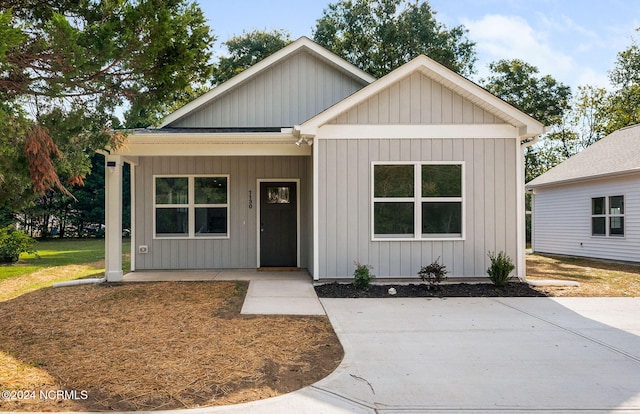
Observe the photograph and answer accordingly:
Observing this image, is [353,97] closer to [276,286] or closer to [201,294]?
[276,286]

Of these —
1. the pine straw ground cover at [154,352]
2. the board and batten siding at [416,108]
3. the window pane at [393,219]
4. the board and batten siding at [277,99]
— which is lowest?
the pine straw ground cover at [154,352]

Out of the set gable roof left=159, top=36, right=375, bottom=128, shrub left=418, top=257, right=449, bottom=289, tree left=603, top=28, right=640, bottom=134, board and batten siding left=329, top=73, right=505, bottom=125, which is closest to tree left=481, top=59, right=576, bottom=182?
tree left=603, top=28, right=640, bottom=134

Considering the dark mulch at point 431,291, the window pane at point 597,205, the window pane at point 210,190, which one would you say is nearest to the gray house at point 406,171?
the dark mulch at point 431,291

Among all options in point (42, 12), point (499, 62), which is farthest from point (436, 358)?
point (499, 62)

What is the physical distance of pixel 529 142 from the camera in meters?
8.55

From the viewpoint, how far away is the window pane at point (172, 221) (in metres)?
9.93

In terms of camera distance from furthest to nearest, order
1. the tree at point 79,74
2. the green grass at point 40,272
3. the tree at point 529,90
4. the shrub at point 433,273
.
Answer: the tree at point 529,90, the green grass at point 40,272, the shrub at point 433,273, the tree at point 79,74

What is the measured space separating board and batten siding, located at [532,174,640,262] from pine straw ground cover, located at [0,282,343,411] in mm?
10928

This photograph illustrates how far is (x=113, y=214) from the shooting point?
8219 mm

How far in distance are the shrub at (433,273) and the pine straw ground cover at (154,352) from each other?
8.38 ft

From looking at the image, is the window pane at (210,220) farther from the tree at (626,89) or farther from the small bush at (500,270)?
the tree at (626,89)

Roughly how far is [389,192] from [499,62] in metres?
24.3

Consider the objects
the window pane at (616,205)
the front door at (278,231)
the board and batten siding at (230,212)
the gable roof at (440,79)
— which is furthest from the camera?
the window pane at (616,205)

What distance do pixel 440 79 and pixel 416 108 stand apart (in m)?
0.68
